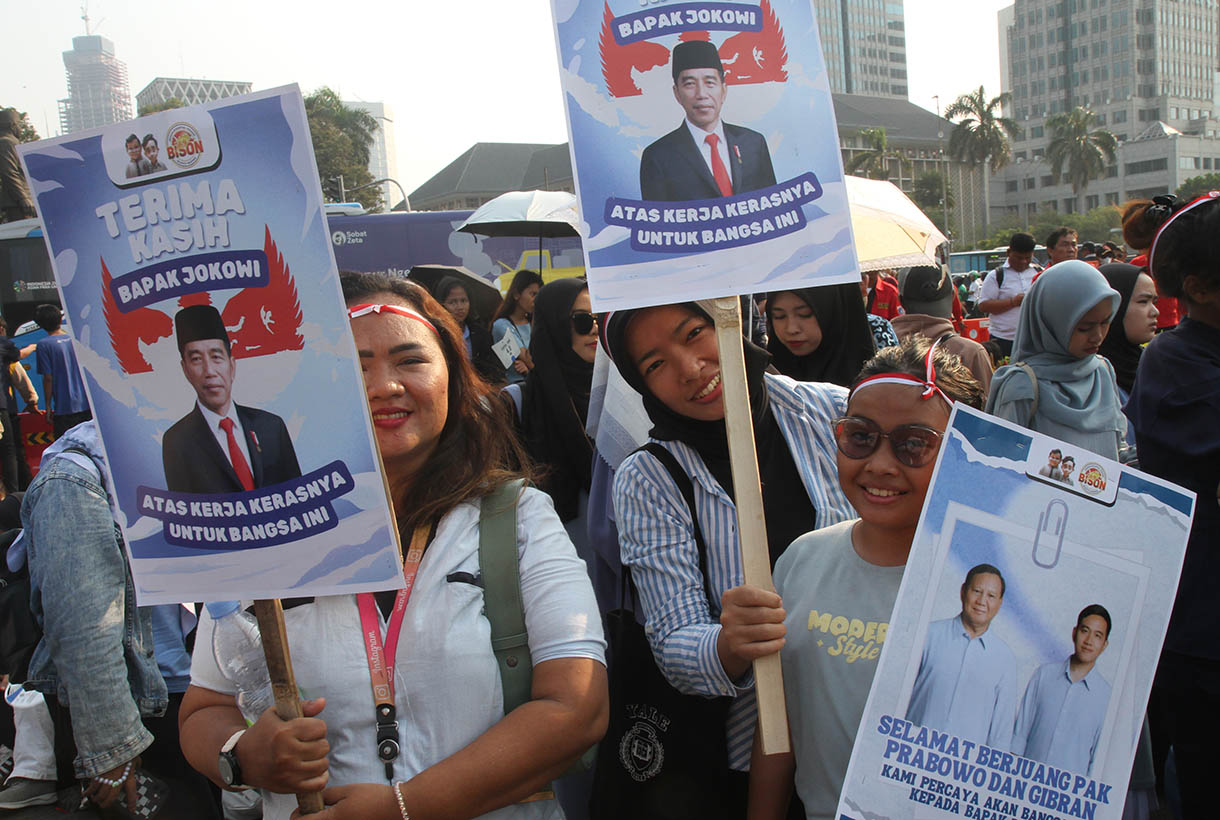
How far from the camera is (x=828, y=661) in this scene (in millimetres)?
1797

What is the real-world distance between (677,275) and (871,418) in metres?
0.47

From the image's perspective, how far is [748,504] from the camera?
5.71ft

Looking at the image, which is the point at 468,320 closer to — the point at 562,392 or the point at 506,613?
the point at 562,392

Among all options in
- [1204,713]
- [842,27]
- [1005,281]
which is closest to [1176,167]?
[842,27]

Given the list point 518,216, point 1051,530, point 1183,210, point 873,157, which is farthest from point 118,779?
point 873,157

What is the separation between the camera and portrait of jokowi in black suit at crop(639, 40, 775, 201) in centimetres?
185

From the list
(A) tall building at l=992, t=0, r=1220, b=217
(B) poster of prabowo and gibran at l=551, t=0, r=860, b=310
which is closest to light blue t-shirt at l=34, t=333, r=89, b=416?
(B) poster of prabowo and gibran at l=551, t=0, r=860, b=310

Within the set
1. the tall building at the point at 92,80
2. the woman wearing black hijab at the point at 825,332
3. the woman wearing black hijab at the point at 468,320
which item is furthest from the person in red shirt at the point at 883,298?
the tall building at the point at 92,80

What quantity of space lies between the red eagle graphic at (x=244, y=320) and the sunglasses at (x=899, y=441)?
41.1 inches

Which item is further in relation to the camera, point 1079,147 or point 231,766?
point 1079,147

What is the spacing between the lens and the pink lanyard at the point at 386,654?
1.70 metres

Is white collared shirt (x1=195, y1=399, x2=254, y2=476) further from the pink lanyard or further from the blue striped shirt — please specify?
the blue striped shirt

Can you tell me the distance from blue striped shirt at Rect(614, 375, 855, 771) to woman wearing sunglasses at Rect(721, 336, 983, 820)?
7.7 inches

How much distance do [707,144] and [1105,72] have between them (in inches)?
5386
